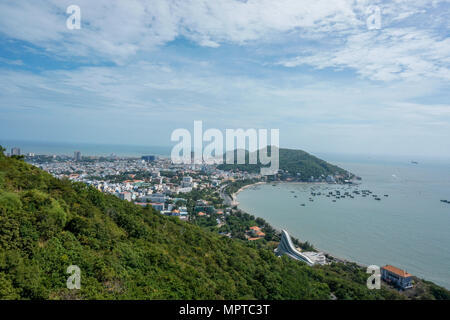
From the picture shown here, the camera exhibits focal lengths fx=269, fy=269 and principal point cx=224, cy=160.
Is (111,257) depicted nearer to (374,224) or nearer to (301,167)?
(374,224)

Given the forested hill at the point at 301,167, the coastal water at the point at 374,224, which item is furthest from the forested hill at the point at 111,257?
the forested hill at the point at 301,167

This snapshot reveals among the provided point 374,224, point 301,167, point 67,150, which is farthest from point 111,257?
point 67,150

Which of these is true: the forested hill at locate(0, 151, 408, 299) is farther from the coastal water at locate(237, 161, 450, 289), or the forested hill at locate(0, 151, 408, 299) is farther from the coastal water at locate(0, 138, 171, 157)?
the coastal water at locate(0, 138, 171, 157)

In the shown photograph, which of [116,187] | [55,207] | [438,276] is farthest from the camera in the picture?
[116,187]
